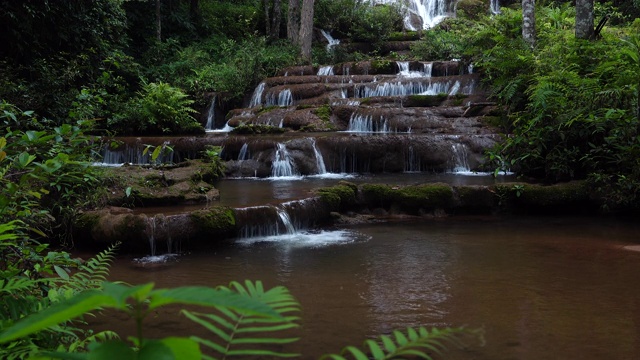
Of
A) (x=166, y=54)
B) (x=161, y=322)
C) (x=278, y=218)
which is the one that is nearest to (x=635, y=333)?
(x=161, y=322)

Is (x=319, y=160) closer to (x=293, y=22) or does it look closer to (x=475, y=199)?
(x=475, y=199)

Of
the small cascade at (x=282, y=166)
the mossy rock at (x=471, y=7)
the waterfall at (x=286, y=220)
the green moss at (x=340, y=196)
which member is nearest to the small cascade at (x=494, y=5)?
the mossy rock at (x=471, y=7)

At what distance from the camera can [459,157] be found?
38.6 ft

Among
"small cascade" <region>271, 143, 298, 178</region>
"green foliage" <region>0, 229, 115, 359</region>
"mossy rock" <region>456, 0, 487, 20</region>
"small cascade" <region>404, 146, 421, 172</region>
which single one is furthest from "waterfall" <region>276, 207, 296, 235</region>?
"mossy rock" <region>456, 0, 487, 20</region>

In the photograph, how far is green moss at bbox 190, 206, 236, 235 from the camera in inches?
277

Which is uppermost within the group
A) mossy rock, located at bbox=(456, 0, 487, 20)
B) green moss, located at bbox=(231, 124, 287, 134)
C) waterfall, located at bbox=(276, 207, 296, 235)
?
mossy rock, located at bbox=(456, 0, 487, 20)

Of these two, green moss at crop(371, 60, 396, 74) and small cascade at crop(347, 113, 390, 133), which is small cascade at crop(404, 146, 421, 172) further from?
green moss at crop(371, 60, 396, 74)

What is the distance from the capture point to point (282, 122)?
14.8 m

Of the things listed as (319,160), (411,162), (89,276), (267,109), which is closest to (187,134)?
(267,109)

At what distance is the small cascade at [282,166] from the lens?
11562 millimetres

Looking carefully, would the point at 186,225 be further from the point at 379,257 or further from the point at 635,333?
the point at 635,333

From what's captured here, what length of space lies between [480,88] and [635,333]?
11926 millimetres

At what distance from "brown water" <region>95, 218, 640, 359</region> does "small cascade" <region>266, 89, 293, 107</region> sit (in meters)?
9.26

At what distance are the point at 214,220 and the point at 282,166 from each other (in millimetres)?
4571
